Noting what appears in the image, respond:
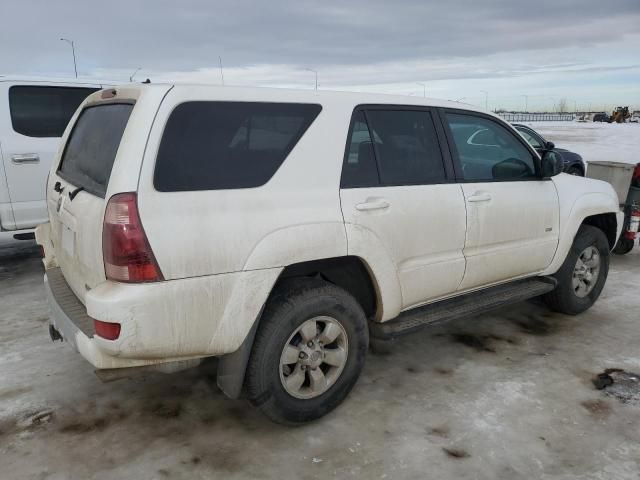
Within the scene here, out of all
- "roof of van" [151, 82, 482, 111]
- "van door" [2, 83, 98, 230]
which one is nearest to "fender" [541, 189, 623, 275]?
"roof of van" [151, 82, 482, 111]

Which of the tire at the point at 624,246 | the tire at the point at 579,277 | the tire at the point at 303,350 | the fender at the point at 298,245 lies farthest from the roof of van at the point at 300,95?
the tire at the point at 624,246

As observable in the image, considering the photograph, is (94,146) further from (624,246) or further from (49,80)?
(624,246)

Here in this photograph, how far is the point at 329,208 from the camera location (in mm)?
2840

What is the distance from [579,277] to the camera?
183 inches

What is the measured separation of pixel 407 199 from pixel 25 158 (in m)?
4.41

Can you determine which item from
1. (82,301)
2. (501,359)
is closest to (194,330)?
(82,301)

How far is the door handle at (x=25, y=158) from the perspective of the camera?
217 inches

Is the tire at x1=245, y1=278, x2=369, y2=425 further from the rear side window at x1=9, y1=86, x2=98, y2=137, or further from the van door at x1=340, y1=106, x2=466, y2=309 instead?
the rear side window at x1=9, y1=86, x2=98, y2=137

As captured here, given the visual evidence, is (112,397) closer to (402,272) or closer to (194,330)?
(194,330)

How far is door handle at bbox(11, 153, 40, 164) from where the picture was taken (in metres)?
5.50

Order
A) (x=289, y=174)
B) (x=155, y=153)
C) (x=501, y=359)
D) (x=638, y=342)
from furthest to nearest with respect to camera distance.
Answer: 1. (x=638, y=342)
2. (x=501, y=359)
3. (x=289, y=174)
4. (x=155, y=153)

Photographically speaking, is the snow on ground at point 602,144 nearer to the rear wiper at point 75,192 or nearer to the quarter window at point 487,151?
the quarter window at point 487,151

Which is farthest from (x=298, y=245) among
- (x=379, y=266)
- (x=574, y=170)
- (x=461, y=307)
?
(x=574, y=170)

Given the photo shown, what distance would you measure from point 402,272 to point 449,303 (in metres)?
0.64
